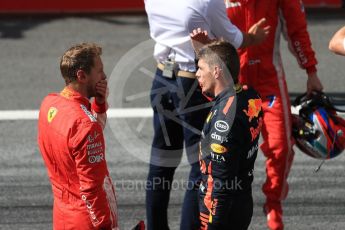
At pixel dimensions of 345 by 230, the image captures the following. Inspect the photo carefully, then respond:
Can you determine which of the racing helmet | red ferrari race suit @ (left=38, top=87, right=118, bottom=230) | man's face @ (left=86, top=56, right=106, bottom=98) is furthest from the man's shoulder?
the racing helmet

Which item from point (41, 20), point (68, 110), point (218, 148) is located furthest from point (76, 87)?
point (41, 20)

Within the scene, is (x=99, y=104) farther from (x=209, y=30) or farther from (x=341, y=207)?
(x=341, y=207)

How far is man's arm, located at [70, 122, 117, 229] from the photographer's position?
14.9 ft

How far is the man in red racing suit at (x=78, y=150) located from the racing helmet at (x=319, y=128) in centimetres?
216

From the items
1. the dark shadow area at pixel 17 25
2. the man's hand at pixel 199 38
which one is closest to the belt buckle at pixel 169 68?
the man's hand at pixel 199 38

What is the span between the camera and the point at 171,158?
6.34 metres

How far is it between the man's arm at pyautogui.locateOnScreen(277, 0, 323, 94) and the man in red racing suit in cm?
211

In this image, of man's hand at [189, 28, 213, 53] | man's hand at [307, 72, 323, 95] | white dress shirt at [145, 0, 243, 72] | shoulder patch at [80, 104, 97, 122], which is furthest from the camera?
man's hand at [307, 72, 323, 95]

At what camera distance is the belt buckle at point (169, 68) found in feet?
20.0

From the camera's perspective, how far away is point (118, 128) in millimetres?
8727

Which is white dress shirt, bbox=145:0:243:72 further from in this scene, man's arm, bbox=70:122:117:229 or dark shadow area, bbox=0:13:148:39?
dark shadow area, bbox=0:13:148:39

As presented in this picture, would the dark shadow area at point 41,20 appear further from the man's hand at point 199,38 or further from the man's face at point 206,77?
the man's face at point 206,77

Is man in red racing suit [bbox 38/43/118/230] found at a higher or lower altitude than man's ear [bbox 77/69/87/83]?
lower

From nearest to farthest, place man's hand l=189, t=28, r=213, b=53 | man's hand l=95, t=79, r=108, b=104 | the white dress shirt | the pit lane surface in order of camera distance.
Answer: man's hand l=95, t=79, r=108, b=104 < man's hand l=189, t=28, r=213, b=53 < the white dress shirt < the pit lane surface
